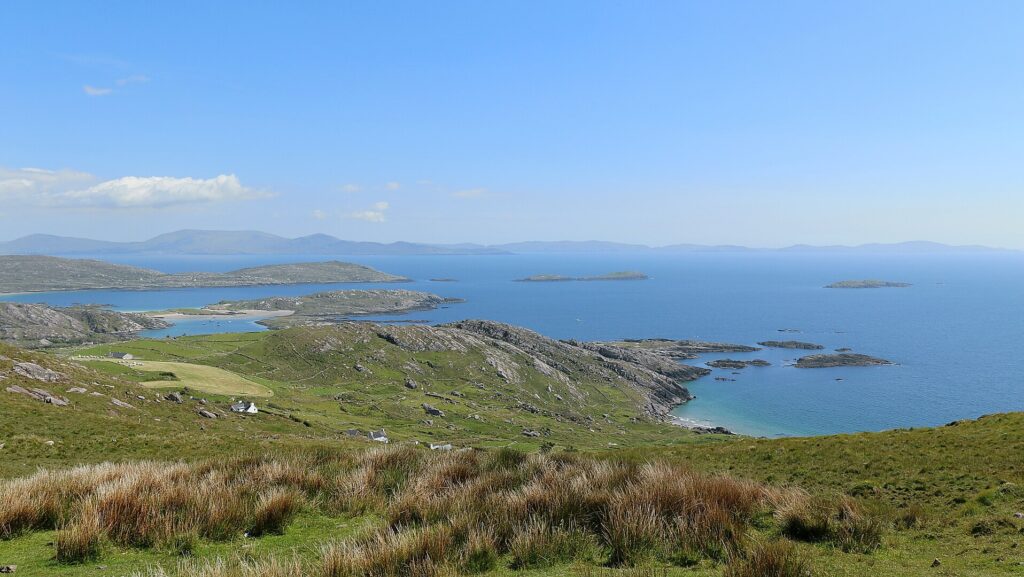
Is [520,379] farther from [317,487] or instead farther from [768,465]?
[317,487]

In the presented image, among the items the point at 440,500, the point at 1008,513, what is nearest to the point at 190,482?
the point at 440,500

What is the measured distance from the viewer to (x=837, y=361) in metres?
143

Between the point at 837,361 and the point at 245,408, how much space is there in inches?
5731

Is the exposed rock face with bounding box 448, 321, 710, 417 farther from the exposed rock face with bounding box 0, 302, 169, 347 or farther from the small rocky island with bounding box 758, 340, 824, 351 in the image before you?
the exposed rock face with bounding box 0, 302, 169, 347

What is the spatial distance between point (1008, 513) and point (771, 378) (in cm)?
13132

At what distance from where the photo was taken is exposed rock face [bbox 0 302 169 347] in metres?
154

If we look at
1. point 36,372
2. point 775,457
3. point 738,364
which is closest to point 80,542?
point 775,457

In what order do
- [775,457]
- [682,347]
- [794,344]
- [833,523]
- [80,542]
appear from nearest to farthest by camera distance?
[80,542] → [833,523] → [775,457] → [794,344] → [682,347]

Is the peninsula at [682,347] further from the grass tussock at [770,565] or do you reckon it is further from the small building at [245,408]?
the grass tussock at [770,565]

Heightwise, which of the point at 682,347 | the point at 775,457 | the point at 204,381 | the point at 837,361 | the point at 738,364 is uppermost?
the point at 775,457

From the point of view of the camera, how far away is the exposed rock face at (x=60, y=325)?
15438 centimetres

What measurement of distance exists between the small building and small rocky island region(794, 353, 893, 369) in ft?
443

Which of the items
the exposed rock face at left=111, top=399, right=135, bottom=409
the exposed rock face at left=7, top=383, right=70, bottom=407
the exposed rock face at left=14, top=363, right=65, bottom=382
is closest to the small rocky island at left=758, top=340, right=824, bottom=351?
the exposed rock face at left=111, top=399, right=135, bottom=409

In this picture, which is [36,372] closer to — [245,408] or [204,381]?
[245,408]
